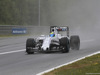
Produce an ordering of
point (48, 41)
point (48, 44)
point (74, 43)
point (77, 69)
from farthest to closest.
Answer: point (74, 43) → point (48, 41) → point (48, 44) → point (77, 69)

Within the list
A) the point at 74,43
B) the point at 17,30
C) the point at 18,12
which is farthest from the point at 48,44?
the point at 18,12

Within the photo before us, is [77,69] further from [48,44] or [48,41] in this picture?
[48,41]

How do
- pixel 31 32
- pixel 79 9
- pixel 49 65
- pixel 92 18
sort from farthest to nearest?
pixel 79 9
pixel 92 18
pixel 31 32
pixel 49 65

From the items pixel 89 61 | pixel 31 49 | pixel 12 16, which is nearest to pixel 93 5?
pixel 12 16

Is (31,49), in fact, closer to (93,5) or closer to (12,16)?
(93,5)

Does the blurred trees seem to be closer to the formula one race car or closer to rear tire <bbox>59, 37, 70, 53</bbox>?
the formula one race car

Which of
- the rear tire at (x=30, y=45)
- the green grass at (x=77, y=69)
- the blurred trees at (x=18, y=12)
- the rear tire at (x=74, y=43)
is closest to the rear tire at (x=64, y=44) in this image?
the rear tire at (x=30, y=45)

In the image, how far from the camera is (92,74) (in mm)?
8828

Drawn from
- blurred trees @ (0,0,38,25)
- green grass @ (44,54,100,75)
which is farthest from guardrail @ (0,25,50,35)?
green grass @ (44,54,100,75)

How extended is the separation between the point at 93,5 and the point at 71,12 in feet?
28.6

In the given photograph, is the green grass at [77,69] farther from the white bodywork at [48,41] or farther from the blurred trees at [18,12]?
the blurred trees at [18,12]

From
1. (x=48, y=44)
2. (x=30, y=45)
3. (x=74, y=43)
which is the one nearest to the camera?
(x=48, y=44)

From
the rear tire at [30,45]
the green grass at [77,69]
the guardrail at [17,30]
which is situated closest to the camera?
the green grass at [77,69]

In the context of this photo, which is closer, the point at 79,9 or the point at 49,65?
the point at 49,65
